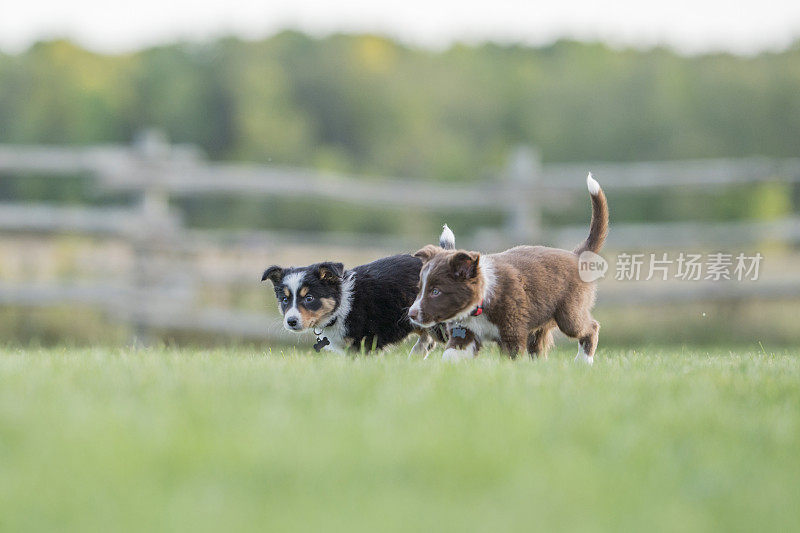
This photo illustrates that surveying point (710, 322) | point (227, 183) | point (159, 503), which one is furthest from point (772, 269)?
point (159, 503)

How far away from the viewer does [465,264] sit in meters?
4.87

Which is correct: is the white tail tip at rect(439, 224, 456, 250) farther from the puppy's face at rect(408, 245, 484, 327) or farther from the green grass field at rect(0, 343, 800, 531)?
the green grass field at rect(0, 343, 800, 531)

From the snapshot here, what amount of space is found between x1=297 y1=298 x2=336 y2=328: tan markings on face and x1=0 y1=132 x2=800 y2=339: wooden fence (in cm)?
510

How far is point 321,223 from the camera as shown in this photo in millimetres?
25797

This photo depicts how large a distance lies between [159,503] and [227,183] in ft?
30.7

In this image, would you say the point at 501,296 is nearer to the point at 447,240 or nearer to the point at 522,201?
the point at 447,240

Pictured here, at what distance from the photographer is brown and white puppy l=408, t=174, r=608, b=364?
4883mm

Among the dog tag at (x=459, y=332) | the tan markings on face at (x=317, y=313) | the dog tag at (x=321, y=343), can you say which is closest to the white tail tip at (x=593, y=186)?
the dog tag at (x=459, y=332)

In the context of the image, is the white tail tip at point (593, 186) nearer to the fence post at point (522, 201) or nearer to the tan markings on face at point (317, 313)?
the tan markings on face at point (317, 313)

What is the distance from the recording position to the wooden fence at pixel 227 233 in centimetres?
1052

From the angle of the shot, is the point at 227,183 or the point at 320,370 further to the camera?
the point at 227,183

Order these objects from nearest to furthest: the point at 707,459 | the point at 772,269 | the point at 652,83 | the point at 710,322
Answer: the point at 707,459 < the point at 710,322 < the point at 772,269 < the point at 652,83

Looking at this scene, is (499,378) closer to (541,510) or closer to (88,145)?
(541,510)

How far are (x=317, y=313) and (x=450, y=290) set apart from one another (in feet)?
2.94
